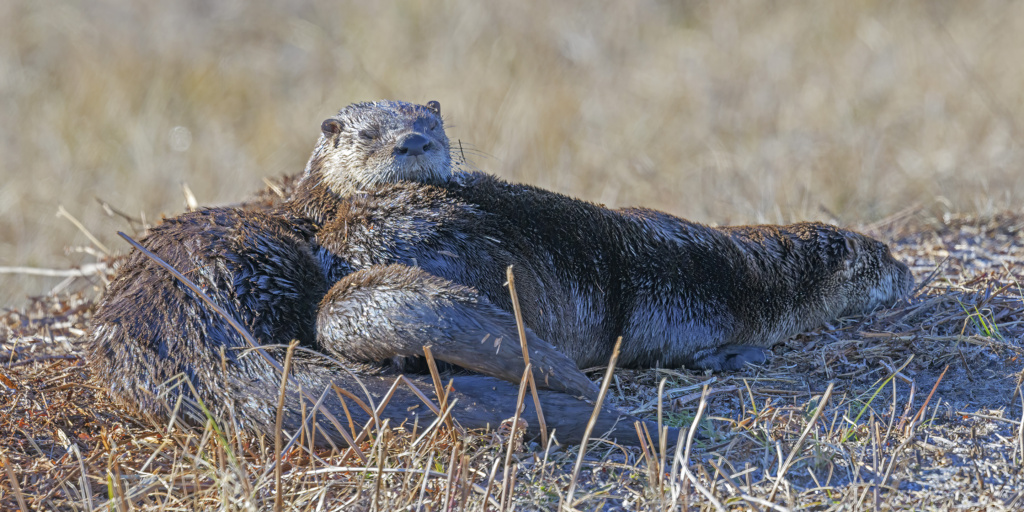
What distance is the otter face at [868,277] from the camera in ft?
10.4

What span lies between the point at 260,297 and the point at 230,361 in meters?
0.20

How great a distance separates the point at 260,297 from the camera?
227 cm

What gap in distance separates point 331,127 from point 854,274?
1883 millimetres

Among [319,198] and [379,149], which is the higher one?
[379,149]

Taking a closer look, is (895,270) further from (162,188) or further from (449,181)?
(162,188)

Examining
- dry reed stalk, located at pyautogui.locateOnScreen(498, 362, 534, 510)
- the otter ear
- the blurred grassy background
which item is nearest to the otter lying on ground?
the otter ear

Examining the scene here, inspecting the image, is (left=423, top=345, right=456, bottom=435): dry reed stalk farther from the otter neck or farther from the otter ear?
the otter ear

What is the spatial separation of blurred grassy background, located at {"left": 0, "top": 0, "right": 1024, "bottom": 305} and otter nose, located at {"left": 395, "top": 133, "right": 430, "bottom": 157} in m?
2.99

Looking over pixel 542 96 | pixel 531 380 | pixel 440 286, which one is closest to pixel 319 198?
pixel 440 286

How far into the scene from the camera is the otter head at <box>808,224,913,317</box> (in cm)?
317

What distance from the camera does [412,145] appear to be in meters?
2.66

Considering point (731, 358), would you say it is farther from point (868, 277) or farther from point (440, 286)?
point (440, 286)

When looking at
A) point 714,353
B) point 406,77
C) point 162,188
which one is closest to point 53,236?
point 162,188

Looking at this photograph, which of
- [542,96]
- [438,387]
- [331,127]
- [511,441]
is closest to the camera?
[511,441]
